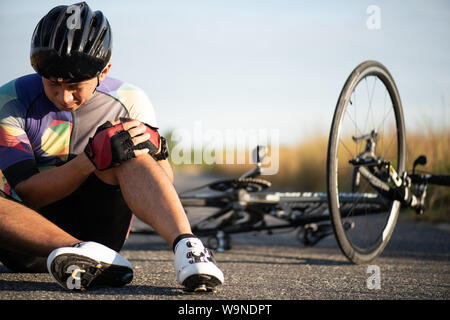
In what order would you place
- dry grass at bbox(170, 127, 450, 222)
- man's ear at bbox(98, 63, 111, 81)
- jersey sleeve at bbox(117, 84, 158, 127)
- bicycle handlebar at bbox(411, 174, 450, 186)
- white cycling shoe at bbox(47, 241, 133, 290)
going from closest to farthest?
1. white cycling shoe at bbox(47, 241, 133, 290)
2. man's ear at bbox(98, 63, 111, 81)
3. jersey sleeve at bbox(117, 84, 158, 127)
4. bicycle handlebar at bbox(411, 174, 450, 186)
5. dry grass at bbox(170, 127, 450, 222)

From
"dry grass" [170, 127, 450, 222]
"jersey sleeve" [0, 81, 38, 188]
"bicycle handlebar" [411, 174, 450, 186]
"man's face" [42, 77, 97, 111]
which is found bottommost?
"dry grass" [170, 127, 450, 222]

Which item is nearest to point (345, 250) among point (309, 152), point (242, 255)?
point (242, 255)

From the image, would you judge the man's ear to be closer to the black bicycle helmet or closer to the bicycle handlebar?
the black bicycle helmet

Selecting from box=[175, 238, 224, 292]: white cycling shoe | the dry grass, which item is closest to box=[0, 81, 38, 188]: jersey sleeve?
box=[175, 238, 224, 292]: white cycling shoe

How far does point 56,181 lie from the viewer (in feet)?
8.39

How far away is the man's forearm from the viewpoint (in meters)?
2.53

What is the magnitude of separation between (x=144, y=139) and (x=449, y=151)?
5.40 meters

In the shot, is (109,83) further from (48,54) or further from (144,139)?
(144,139)

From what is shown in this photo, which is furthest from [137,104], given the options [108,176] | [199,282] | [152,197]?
[199,282]

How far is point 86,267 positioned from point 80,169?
1.55 feet

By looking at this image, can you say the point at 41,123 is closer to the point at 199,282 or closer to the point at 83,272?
the point at 83,272

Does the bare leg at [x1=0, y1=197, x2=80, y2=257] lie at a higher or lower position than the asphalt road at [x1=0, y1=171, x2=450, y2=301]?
higher

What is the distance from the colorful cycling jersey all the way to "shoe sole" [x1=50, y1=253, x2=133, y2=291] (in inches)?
21.8

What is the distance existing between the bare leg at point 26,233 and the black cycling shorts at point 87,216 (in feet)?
0.95
